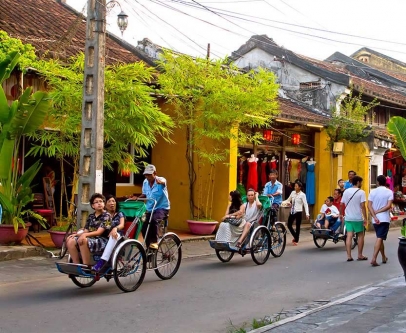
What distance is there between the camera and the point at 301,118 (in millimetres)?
20938

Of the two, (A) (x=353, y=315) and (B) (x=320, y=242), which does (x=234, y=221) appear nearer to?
(A) (x=353, y=315)

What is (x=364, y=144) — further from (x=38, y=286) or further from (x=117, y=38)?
(x=38, y=286)

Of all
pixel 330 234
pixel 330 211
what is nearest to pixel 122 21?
pixel 330 211

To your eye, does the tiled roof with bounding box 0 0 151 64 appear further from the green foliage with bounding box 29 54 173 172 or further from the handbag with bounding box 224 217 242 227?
the handbag with bounding box 224 217 242 227

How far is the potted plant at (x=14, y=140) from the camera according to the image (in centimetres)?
1213

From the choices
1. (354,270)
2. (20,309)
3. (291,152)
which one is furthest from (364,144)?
(20,309)

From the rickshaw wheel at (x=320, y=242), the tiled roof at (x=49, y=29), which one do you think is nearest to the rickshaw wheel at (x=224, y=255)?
the rickshaw wheel at (x=320, y=242)

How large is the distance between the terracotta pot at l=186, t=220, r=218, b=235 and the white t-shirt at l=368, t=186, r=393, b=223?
566 centimetres

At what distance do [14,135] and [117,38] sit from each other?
7.99 m

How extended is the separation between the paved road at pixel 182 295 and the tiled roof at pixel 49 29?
216 inches

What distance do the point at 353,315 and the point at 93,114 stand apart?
6.36 meters

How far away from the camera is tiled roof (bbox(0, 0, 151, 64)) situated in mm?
15016

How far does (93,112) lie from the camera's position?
11680 mm

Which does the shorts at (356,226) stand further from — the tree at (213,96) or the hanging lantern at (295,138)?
the hanging lantern at (295,138)
